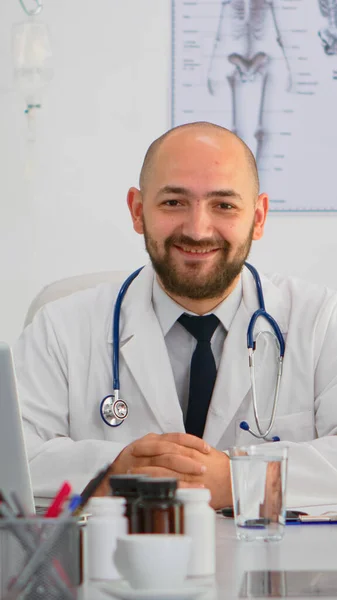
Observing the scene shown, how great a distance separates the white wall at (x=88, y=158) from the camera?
2936 millimetres

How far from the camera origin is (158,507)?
2.84 feet

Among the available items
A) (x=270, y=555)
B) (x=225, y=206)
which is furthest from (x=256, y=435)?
(x=270, y=555)

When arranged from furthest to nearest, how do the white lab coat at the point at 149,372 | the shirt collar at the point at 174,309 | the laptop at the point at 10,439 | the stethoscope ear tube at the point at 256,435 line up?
the shirt collar at the point at 174,309
the white lab coat at the point at 149,372
the stethoscope ear tube at the point at 256,435
the laptop at the point at 10,439

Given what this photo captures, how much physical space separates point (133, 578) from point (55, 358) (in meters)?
1.31

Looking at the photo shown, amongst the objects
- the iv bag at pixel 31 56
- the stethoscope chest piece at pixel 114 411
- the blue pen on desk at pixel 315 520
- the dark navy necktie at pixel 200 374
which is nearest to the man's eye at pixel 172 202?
the dark navy necktie at pixel 200 374

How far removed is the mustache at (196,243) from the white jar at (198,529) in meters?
1.11

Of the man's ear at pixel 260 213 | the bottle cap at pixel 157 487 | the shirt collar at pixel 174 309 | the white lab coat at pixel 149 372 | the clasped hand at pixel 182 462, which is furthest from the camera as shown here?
the man's ear at pixel 260 213

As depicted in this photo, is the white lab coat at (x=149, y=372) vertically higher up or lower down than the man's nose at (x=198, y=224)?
lower down

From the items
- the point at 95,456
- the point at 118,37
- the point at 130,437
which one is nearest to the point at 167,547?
the point at 95,456

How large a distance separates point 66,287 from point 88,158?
789mm

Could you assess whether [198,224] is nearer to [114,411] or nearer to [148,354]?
[148,354]

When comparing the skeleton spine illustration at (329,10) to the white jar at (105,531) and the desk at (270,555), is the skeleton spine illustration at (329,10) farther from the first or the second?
the white jar at (105,531)

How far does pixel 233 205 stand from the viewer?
2.03 m

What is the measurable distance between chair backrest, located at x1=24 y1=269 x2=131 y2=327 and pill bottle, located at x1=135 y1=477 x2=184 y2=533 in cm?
141
